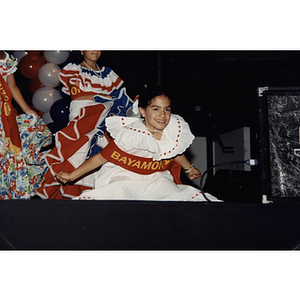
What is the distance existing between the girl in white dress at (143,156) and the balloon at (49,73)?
1.29 metres

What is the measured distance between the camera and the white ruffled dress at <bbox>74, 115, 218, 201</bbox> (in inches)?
64.7

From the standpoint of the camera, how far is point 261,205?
1.25 m

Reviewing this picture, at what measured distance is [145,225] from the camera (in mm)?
1244

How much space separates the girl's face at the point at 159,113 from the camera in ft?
5.51

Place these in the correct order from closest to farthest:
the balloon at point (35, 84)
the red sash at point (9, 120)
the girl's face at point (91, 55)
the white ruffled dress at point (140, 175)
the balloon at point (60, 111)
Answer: the white ruffled dress at point (140, 175), the red sash at point (9, 120), the girl's face at point (91, 55), the balloon at point (60, 111), the balloon at point (35, 84)

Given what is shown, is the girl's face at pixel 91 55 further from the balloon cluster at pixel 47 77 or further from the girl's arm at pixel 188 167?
the girl's arm at pixel 188 167

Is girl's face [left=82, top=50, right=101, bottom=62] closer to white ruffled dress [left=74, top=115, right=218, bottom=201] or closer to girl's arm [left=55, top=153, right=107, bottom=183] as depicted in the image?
white ruffled dress [left=74, top=115, right=218, bottom=201]

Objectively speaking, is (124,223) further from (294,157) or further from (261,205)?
(294,157)

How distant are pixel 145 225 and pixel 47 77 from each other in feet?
6.61

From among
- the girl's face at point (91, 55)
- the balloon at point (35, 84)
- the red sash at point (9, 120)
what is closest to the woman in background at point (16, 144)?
the red sash at point (9, 120)

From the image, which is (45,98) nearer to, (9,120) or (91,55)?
(91,55)

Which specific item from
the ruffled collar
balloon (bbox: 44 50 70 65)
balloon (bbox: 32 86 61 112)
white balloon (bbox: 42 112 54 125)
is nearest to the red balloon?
balloon (bbox: 44 50 70 65)

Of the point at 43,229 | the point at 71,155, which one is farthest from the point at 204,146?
the point at 43,229

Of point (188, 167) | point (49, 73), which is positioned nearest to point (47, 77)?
point (49, 73)
